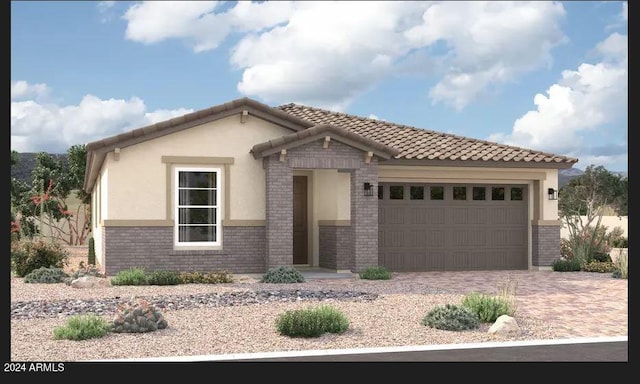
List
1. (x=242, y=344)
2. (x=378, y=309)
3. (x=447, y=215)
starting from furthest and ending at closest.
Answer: (x=447, y=215) < (x=378, y=309) < (x=242, y=344)

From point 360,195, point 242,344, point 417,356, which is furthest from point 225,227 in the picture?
point 417,356

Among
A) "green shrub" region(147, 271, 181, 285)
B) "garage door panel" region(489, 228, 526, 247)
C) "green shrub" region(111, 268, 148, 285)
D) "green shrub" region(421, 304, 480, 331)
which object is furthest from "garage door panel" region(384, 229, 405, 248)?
"green shrub" region(421, 304, 480, 331)

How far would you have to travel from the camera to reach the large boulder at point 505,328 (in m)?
11.2

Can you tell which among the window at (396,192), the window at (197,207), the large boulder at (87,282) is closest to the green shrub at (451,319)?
the large boulder at (87,282)

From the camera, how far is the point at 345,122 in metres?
24.8

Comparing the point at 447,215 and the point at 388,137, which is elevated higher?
the point at 388,137

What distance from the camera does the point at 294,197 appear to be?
74.1 feet

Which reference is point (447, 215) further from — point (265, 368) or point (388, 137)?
point (265, 368)

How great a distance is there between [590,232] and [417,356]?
17.9 m

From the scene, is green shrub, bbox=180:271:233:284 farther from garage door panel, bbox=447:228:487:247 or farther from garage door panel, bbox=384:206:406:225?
garage door panel, bbox=447:228:487:247

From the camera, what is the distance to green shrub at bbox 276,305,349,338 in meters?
10.9

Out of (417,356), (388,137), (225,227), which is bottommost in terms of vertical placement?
(417,356)

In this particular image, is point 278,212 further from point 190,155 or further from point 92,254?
point 92,254

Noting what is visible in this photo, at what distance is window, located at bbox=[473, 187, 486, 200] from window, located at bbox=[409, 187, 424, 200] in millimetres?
1703
